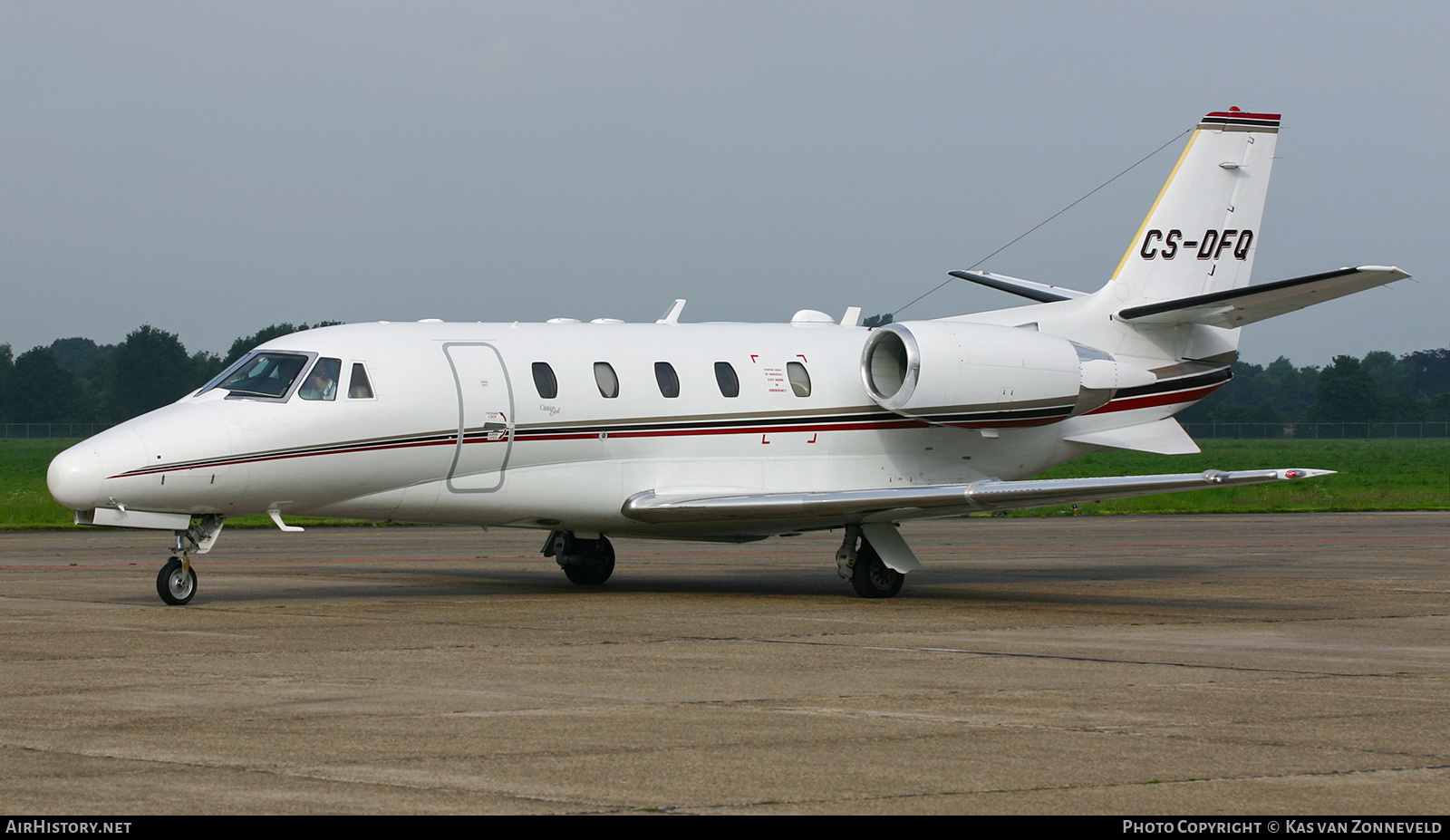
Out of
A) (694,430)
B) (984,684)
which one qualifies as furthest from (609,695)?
(694,430)

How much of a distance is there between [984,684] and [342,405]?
321 inches

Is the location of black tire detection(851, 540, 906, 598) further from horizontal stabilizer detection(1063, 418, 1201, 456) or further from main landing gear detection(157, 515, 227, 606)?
main landing gear detection(157, 515, 227, 606)

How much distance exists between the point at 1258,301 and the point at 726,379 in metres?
6.70

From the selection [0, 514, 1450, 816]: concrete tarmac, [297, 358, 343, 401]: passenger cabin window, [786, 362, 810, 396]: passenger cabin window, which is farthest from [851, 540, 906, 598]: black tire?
[297, 358, 343, 401]: passenger cabin window

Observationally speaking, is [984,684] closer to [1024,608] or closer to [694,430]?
[1024,608]

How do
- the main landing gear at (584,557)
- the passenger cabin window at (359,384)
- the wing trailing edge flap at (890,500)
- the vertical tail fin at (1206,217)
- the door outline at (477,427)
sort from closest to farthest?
the passenger cabin window at (359,384) → the wing trailing edge flap at (890,500) → the door outline at (477,427) → the main landing gear at (584,557) → the vertical tail fin at (1206,217)

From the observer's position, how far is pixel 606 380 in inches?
723

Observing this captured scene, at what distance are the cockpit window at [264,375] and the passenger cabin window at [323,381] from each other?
13 cm

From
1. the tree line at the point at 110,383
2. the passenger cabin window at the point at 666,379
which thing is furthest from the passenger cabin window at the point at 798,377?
the tree line at the point at 110,383

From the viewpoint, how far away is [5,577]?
2033 cm

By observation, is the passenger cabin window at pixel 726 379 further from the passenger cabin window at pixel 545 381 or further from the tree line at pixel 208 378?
the tree line at pixel 208 378

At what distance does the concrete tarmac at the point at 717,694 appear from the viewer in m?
7.45

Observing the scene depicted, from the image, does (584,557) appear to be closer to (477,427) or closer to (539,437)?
(539,437)

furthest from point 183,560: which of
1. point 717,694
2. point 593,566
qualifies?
point 717,694
